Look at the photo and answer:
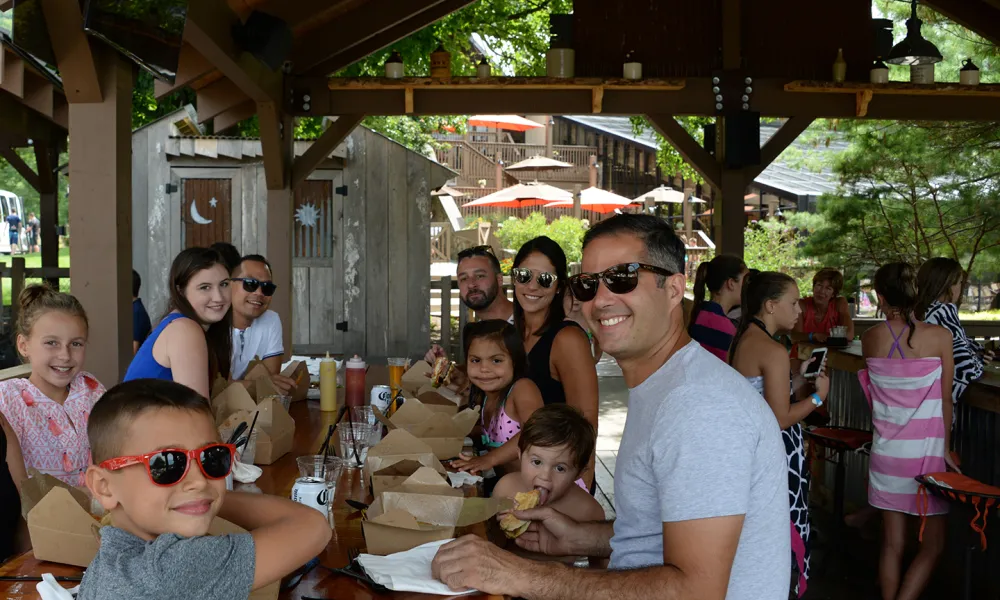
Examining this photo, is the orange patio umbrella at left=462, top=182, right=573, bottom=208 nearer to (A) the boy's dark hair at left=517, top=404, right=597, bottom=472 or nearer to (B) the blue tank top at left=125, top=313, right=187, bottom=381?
(B) the blue tank top at left=125, top=313, right=187, bottom=381

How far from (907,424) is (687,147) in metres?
4.15

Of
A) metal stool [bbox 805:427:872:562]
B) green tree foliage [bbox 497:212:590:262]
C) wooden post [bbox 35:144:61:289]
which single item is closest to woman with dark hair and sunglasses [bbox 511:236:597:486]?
metal stool [bbox 805:427:872:562]

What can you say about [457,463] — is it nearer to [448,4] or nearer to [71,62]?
[71,62]

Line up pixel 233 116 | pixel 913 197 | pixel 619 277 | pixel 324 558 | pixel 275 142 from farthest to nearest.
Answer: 1. pixel 913 197
2. pixel 233 116
3. pixel 275 142
4. pixel 324 558
5. pixel 619 277

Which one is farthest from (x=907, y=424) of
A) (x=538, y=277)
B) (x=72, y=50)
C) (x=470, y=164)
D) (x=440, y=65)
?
(x=470, y=164)

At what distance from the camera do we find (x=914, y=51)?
7.43 meters

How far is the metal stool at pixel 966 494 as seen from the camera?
4156mm

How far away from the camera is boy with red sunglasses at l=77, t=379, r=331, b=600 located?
1704mm

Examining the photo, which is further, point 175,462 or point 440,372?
point 440,372

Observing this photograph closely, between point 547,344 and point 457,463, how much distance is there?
0.71 m

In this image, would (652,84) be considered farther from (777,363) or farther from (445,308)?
(777,363)

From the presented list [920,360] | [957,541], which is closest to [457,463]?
[920,360]

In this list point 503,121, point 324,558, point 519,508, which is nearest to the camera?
point 324,558

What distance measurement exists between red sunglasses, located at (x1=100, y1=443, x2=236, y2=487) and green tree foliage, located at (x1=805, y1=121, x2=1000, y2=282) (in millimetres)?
10049
